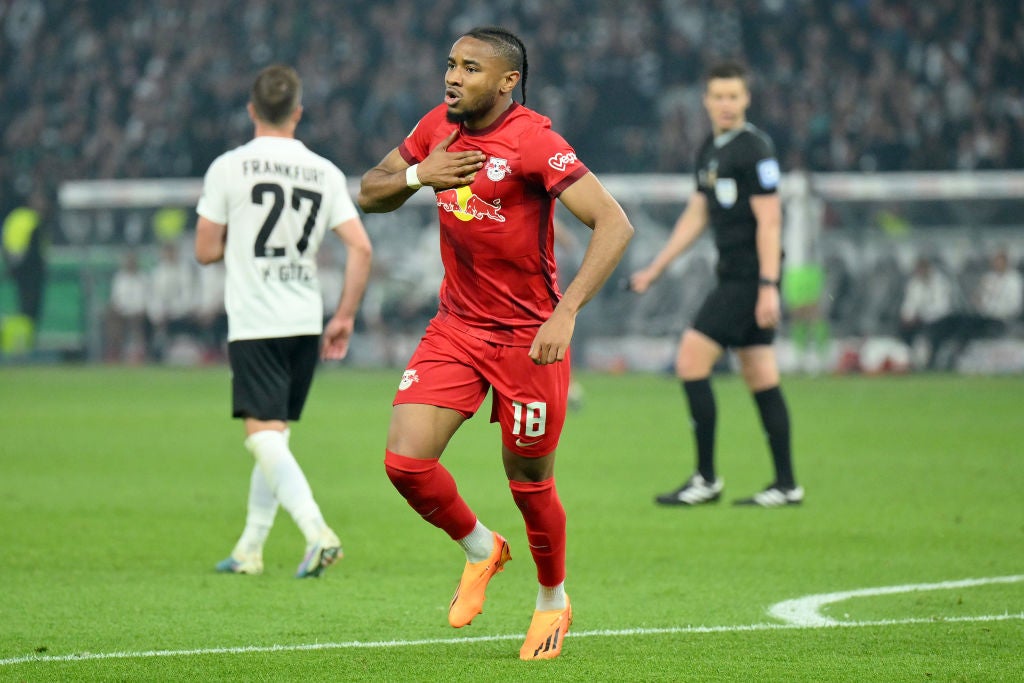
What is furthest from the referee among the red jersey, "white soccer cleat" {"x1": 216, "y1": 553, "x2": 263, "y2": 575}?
the red jersey

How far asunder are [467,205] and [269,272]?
201cm

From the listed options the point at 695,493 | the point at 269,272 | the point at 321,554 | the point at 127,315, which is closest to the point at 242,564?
the point at 321,554

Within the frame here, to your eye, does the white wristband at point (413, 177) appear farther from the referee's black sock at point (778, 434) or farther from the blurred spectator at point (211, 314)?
the blurred spectator at point (211, 314)

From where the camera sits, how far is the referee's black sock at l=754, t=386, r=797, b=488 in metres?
8.67

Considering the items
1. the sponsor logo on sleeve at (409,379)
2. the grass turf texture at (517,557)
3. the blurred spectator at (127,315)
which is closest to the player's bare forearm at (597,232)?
the sponsor logo on sleeve at (409,379)

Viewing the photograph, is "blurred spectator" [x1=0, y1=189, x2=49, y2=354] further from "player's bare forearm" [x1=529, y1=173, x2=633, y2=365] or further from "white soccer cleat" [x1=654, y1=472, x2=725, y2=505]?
"player's bare forearm" [x1=529, y1=173, x2=633, y2=365]

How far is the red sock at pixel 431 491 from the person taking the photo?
16.2 feet

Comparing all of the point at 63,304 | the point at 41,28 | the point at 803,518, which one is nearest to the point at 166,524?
the point at 803,518

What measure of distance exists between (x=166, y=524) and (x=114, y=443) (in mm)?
4270

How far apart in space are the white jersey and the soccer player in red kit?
169 cm

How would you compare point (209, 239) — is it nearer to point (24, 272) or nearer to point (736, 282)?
point (736, 282)

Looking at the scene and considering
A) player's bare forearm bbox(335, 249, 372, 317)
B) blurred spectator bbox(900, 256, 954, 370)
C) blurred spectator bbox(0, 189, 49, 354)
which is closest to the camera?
player's bare forearm bbox(335, 249, 372, 317)

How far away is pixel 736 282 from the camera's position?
28.8 feet

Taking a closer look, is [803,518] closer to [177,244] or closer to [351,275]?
[351,275]
